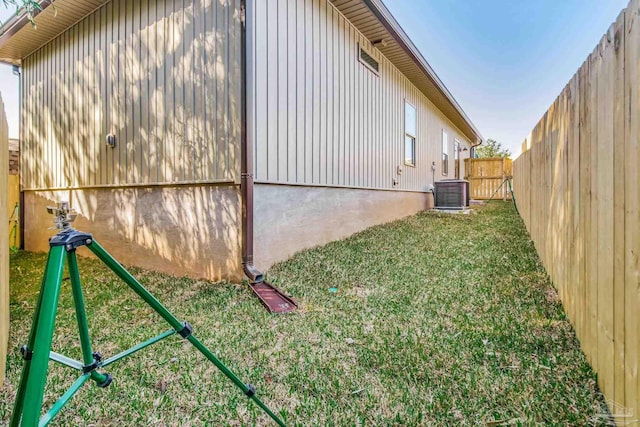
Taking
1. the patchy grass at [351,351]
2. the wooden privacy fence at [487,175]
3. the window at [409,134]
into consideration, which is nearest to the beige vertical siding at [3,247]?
the patchy grass at [351,351]

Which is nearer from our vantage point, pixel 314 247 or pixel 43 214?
pixel 314 247

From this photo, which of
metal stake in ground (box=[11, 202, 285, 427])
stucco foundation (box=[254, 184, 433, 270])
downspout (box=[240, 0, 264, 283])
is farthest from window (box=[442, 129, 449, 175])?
metal stake in ground (box=[11, 202, 285, 427])

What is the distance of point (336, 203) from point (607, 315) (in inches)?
159

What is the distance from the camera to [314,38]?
16.0 feet

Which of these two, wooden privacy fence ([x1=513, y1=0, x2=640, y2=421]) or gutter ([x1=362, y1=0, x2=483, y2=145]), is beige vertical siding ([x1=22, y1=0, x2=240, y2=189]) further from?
wooden privacy fence ([x1=513, y1=0, x2=640, y2=421])

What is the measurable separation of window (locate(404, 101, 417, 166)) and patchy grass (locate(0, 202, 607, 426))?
4643mm

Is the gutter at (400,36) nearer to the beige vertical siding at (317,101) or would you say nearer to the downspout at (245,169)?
the beige vertical siding at (317,101)

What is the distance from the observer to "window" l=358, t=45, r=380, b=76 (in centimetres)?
610

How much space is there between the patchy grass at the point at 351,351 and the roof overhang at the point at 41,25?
419cm

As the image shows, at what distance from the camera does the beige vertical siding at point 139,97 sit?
392cm

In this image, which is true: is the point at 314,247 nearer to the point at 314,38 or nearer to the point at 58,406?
the point at 314,38

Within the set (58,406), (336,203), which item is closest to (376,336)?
(58,406)

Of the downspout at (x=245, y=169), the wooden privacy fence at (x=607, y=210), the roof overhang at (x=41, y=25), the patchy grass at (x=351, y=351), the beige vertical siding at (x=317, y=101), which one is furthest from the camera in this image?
the roof overhang at (x=41, y=25)

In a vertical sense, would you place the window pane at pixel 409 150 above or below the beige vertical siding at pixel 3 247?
above
